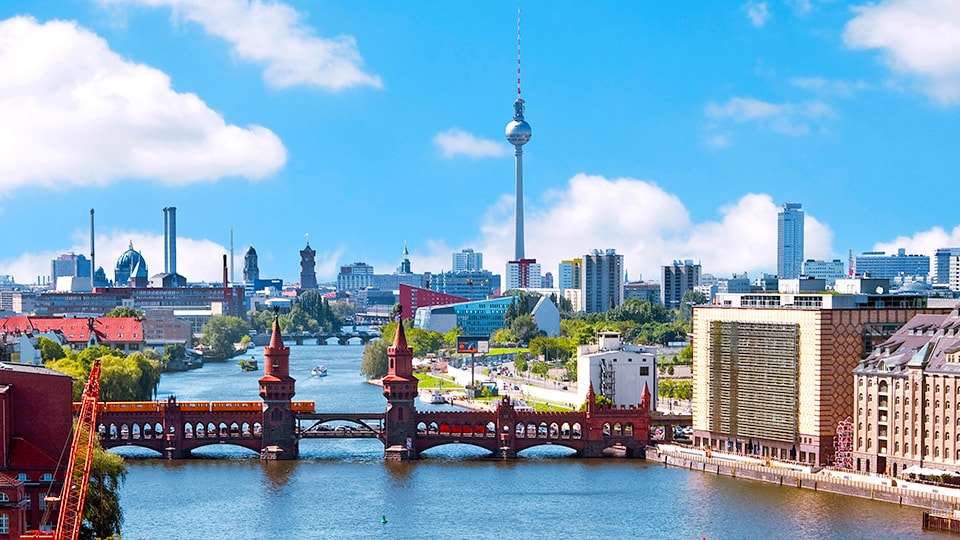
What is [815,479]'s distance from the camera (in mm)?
96750

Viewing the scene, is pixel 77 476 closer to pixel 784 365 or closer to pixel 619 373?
pixel 784 365

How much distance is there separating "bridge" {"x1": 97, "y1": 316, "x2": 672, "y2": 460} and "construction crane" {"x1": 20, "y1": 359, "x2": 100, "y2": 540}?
3664 cm

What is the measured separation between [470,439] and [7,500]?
4888 cm

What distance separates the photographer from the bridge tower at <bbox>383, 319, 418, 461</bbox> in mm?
111250

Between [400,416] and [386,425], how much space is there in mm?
1047

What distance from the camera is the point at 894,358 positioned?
97.0 m

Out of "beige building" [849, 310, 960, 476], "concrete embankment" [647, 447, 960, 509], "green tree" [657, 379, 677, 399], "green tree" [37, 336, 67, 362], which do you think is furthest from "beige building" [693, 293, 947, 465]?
"green tree" [37, 336, 67, 362]

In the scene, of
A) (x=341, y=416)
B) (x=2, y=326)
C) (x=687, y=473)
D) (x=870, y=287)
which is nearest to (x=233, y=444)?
(x=341, y=416)

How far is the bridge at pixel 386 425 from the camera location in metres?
111

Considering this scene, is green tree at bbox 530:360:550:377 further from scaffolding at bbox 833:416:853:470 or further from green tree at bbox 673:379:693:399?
scaffolding at bbox 833:416:853:470

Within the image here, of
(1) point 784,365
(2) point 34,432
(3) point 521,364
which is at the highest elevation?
(1) point 784,365

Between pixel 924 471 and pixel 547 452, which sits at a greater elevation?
pixel 924 471

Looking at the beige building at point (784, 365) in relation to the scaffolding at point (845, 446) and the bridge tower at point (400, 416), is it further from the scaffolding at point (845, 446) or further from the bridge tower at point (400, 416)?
the bridge tower at point (400, 416)

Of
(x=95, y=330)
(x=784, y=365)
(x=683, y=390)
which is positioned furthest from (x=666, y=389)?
(x=95, y=330)
